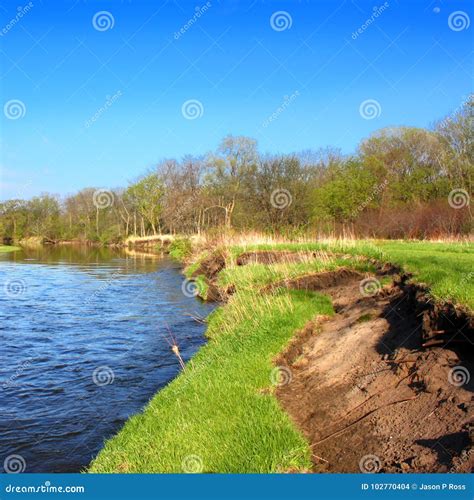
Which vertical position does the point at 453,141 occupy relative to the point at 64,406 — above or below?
above

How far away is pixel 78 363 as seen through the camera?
11.8 meters

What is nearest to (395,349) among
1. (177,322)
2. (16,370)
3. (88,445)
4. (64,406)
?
(88,445)

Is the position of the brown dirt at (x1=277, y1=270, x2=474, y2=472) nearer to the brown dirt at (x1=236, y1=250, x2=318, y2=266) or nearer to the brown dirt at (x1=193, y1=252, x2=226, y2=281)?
the brown dirt at (x1=236, y1=250, x2=318, y2=266)

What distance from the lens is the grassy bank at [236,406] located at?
549 cm

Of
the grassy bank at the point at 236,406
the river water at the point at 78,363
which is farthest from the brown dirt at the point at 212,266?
the grassy bank at the point at 236,406

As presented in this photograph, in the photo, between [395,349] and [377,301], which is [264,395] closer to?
[395,349]

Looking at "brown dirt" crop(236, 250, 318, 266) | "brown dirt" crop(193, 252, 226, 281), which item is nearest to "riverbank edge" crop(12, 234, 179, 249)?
"brown dirt" crop(193, 252, 226, 281)

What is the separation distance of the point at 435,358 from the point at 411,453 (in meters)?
1.70

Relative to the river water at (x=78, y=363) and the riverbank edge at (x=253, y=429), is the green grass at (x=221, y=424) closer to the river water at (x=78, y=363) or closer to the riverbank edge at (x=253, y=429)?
the riverbank edge at (x=253, y=429)

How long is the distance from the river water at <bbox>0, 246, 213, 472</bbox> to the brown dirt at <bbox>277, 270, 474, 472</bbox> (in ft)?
10.8

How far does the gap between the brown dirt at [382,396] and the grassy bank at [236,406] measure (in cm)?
41

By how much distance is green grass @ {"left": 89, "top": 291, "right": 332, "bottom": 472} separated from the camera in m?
5.45

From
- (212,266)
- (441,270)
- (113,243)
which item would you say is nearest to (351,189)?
(212,266)

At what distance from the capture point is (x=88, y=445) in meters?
7.55
